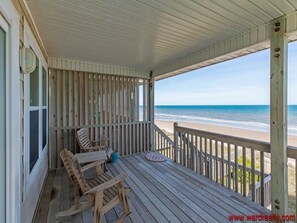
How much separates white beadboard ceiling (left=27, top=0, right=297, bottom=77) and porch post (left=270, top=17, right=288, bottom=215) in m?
0.30

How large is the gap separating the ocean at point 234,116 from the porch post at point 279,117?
12.4 m

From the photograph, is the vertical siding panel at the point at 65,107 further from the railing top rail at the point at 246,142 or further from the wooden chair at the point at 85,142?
the railing top rail at the point at 246,142

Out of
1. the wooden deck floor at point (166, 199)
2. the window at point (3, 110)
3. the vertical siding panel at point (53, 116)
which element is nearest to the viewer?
the window at point (3, 110)

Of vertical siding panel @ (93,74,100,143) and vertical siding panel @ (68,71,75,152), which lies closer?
→ vertical siding panel @ (68,71,75,152)

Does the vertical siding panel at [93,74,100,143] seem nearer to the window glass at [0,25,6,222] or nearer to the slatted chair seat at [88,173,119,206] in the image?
the slatted chair seat at [88,173,119,206]

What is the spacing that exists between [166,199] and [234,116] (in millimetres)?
18650

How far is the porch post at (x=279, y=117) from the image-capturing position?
193 cm

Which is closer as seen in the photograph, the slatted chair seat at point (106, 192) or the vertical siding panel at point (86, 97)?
the slatted chair seat at point (106, 192)

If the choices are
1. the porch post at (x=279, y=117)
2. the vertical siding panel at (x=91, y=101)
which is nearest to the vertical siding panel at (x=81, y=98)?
the vertical siding panel at (x=91, y=101)

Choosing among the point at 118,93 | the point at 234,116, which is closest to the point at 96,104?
the point at 118,93

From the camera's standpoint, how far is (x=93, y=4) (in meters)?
1.73

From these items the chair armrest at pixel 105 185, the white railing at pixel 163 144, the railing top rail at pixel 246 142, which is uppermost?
the railing top rail at pixel 246 142

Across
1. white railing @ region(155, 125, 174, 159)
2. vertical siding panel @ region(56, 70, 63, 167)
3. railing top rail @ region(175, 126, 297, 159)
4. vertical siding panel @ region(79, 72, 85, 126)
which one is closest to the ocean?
white railing @ region(155, 125, 174, 159)

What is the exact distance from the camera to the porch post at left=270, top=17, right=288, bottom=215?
6.32 feet
